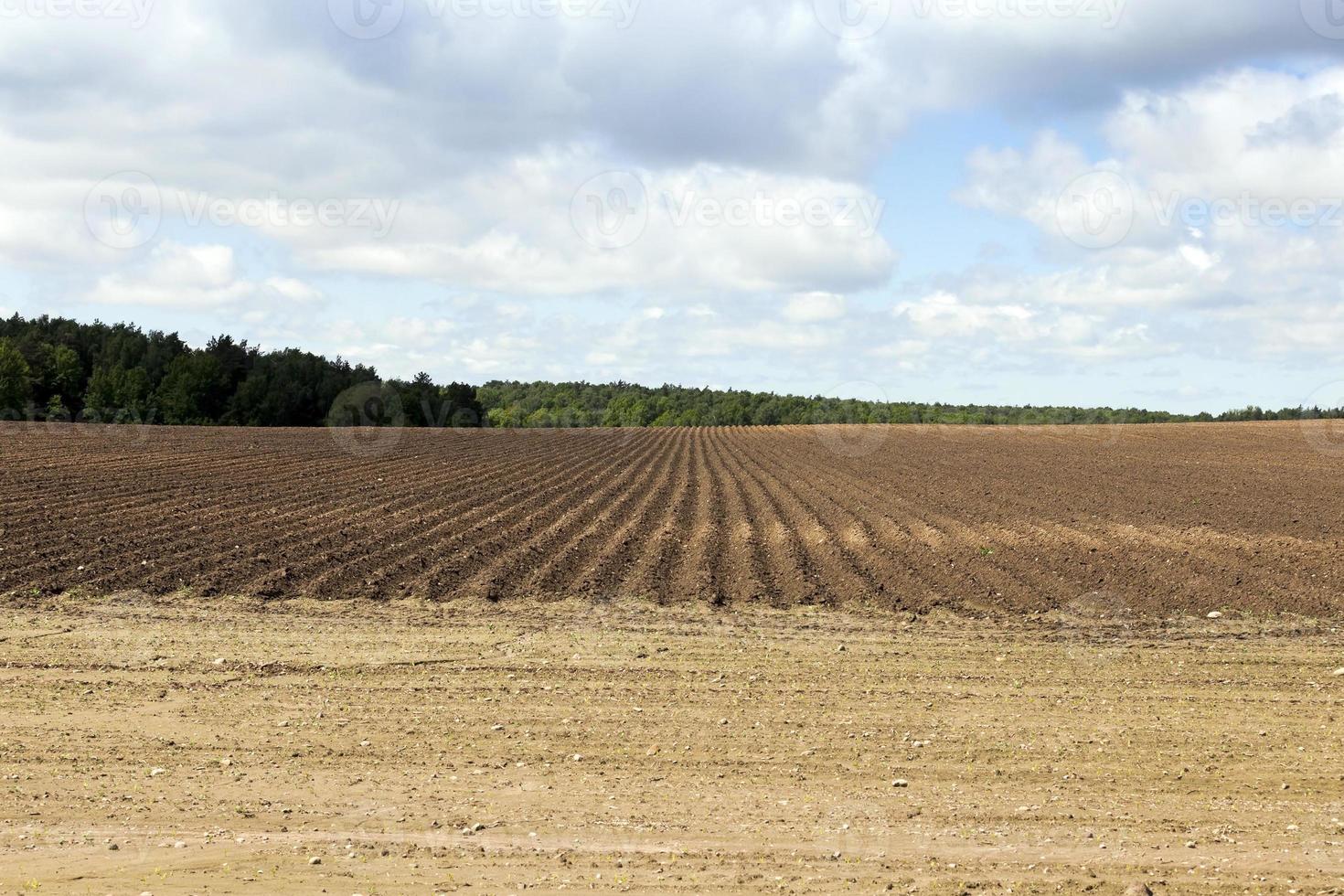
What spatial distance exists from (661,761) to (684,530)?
13.9 metres

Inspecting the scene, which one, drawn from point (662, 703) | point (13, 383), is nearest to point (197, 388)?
point (13, 383)

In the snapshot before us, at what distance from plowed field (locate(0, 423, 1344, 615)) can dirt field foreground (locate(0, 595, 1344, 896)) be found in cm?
264

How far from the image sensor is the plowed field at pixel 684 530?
1545 cm

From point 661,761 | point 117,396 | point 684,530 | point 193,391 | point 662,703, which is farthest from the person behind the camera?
point 193,391

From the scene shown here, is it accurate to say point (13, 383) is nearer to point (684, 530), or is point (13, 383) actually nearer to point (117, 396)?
point (117, 396)

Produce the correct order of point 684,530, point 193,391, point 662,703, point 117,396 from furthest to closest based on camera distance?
1. point 193,391
2. point 117,396
3. point 684,530
4. point 662,703

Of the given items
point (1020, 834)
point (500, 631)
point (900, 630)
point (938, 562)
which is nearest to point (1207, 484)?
point (938, 562)

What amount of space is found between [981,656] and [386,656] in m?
5.97

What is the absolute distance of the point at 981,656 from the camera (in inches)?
456

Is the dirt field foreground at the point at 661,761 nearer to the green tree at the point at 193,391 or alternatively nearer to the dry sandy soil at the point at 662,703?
the dry sandy soil at the point at 662,703

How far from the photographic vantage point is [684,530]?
21.8 metres

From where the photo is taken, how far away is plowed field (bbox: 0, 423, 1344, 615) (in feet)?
50.7

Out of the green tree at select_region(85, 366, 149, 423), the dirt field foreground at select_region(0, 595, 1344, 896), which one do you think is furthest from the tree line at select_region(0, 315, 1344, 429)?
the dirt field foreground at select_region(0, 595, 1344, 896)

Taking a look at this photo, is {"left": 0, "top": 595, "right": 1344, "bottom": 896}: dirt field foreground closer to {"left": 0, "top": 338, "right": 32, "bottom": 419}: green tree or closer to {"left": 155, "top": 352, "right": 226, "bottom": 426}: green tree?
{"left": 155, "top": 352, "right": 226, "bottom": 426}: green tree
